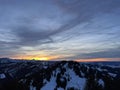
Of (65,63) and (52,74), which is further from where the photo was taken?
(65,63)

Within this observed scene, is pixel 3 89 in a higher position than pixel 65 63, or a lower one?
lower

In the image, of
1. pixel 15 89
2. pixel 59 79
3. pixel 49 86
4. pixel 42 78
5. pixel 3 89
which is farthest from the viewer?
pixel 42 78

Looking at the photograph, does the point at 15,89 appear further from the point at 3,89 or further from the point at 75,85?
the point at 75,85

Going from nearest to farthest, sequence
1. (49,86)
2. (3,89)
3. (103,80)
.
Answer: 1. (3,89)
2. (49,86)
3. (103,80)

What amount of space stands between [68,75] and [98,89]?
21.9 meters

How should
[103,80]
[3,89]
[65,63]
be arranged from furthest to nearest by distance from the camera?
1. [65,63]
2. [103,80]
3. [3,89]

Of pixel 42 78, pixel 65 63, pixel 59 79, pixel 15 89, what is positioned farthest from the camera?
pixel 65 63

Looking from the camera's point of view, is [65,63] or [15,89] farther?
[65,63]

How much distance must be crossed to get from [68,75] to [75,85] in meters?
15.9

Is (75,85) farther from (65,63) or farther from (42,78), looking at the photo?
(65,63)

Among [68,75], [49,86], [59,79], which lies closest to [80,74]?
[68,75]

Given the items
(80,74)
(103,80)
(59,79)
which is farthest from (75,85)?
(103,80)

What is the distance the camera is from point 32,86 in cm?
12200

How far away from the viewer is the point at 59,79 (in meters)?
124
